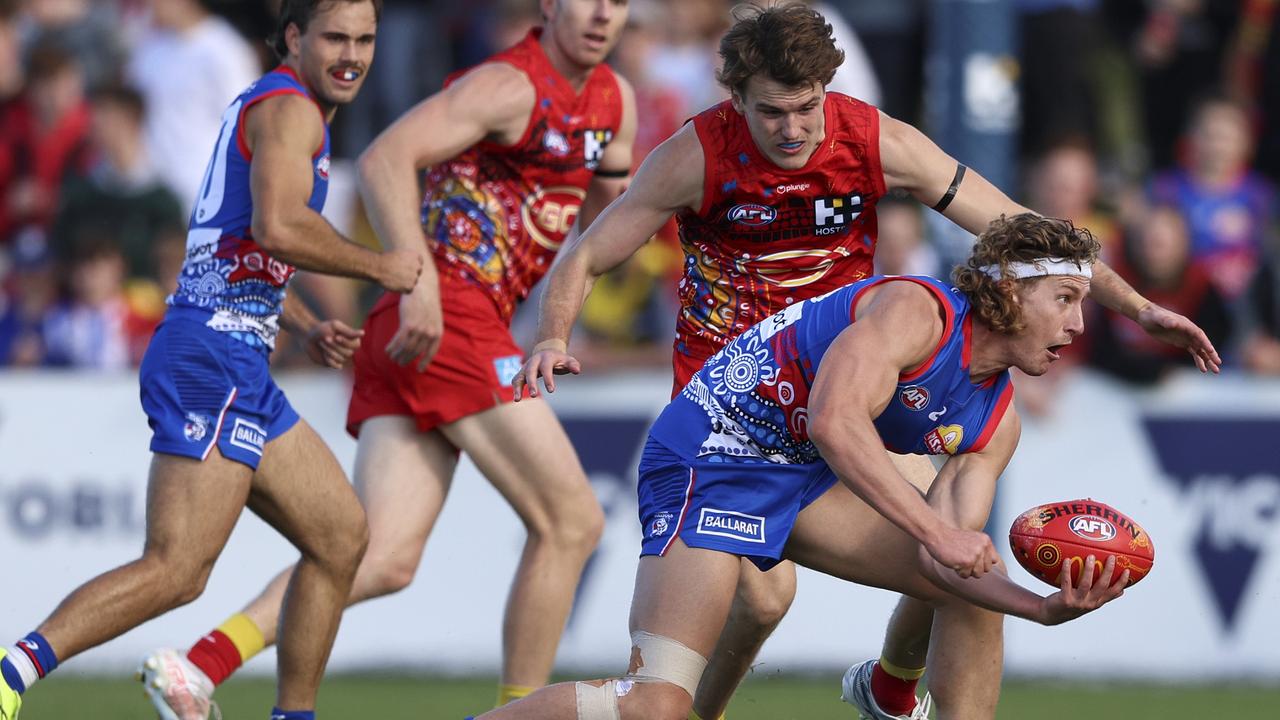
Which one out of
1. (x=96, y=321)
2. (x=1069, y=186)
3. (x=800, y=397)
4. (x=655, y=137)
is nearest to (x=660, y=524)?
(x=800, y=397)

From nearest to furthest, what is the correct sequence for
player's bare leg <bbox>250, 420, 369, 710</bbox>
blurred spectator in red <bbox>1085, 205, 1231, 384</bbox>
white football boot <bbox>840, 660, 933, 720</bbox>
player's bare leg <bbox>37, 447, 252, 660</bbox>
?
player's bare leg <bbox>37, 447, 252, 660</bbox> → player's bare leg <bbox>250, 420, 369, 710</bbox> → white football boot <bbox>840, 660, 933, 720</bbox> → blurred spectator in red <bbox>1085, 205, 1231, 384</bbox>

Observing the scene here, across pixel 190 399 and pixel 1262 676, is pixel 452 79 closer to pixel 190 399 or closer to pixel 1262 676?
pixel 190 399

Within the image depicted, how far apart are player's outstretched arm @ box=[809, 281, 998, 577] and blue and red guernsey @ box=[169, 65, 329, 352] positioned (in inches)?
79.6

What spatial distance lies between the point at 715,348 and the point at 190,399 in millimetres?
1745

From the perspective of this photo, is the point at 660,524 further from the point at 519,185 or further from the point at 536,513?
the point at 519,185

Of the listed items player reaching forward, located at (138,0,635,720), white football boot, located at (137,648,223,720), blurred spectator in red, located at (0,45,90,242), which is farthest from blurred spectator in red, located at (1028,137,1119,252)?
blurred spectator in red, located at (0,45,90,242)

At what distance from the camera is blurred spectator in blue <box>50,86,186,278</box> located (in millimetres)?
11289

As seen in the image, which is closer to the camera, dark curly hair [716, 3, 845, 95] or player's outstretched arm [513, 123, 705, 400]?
dark curly hair [716, 3, 845, 95]

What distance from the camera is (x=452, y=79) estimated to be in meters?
7.27

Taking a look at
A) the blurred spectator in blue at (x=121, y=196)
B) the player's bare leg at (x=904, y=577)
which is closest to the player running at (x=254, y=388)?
the player's bare leg at (x=904, y=577)

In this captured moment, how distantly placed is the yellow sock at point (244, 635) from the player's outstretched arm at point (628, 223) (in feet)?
5.52

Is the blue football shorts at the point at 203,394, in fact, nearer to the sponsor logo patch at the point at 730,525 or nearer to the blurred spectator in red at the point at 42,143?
the sponsor logo patch at the point at 730,525

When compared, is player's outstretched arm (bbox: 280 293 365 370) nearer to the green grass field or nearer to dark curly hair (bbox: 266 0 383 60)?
dark curly hair (bbox: 266 0 383 60)

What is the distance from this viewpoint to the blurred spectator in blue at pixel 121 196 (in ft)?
37.0
